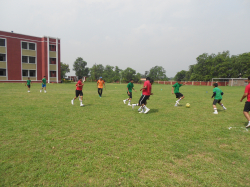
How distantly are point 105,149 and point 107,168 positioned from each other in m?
0.89

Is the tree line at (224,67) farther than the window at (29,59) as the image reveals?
Yes

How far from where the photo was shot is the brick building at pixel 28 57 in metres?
40.9

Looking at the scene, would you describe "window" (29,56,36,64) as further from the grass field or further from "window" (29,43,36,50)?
the grass field

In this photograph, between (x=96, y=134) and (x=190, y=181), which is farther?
(x=96, y=134)

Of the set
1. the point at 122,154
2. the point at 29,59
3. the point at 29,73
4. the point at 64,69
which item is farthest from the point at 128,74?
the point at 122,154

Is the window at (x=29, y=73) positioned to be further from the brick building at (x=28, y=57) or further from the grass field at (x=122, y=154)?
the grass field at (x=122, y=154)

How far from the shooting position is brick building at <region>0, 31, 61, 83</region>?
4091 centimetres

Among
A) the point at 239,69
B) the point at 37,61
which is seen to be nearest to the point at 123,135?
the point at 37,61

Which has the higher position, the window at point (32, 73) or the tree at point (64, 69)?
the tree at point (64, 69)

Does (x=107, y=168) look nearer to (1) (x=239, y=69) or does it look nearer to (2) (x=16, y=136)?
(2) (x=16, y=136)

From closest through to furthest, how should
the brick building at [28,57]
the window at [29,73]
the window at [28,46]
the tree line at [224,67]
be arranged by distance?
1. the brick building at [28,57]
2. the window at [28,46]
3. the window at [29,73]
4. the tree line at [224,67]

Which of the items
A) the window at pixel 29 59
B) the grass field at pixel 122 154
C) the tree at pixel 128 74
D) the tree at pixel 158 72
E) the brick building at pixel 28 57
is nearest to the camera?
the grass field at pixel 122 154

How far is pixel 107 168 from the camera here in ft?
11.2

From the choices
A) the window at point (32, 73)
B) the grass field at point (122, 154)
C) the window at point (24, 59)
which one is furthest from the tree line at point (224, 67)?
the grass field at point (122, 154)
